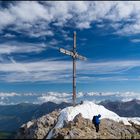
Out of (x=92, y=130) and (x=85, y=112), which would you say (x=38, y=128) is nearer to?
(x=85, y=112)

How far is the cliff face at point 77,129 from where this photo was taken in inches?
1702

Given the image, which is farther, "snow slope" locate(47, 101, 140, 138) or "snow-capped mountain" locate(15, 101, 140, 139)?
"snow slope" locate(47, 101, 140, 138)

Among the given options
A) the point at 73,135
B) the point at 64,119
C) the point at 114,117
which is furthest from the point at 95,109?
the point at 73,135

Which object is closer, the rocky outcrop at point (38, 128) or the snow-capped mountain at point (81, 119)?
the snow-capped mountain at point (81, 119)

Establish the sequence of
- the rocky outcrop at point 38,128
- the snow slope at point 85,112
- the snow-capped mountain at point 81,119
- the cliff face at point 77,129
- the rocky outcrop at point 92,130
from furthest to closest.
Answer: the snow slope at point 85,112 < the rocky outcrop at point 38,128 < the snow-capped mountain at point 81,119 < the cliff face at point 77,129 < the rocky outcrop at point 92,130

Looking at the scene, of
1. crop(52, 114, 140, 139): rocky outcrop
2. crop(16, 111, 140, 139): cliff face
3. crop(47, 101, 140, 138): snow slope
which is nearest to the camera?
crop(52, 114, 140, 139): rocky outcrop

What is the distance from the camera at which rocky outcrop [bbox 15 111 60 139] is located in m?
50.8

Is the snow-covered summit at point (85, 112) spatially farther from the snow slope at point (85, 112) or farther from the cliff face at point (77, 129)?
the cliff face at point (77, 129)

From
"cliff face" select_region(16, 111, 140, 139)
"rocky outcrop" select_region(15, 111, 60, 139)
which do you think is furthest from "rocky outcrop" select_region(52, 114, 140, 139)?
"rocky outcrop" select_region(15, 111, 60, 139)

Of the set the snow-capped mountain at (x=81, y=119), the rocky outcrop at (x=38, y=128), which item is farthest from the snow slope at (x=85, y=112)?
the rocky outcrop at (x=38, y=128)

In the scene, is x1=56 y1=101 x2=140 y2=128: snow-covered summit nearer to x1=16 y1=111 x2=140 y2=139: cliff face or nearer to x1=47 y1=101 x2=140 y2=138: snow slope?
x1=47 y1=101 x2=140 y2=138: snow slope

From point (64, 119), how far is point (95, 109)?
709cm

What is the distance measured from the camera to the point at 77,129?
4403 cm

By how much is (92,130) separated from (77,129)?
11.7ft
